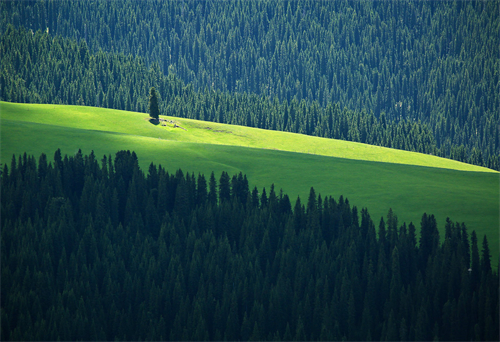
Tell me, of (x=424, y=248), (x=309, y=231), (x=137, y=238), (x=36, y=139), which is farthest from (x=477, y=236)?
(x=36, y=139)

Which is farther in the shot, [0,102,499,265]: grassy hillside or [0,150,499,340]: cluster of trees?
[0,102,499,265]: grassy hillside

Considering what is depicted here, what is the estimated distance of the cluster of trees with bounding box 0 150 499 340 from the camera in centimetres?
10200

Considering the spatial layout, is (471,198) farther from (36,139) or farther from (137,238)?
(36,139)

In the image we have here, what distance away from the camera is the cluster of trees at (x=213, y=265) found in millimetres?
102000

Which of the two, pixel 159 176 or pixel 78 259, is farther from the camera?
pixel 159 176

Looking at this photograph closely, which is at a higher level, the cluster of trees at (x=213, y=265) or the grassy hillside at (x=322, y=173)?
the grassy hillside at (x=322, y=173)

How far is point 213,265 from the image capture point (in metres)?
113

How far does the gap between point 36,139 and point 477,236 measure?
10205 cm

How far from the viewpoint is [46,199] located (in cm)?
12825

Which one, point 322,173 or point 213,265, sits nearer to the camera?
point 213,265

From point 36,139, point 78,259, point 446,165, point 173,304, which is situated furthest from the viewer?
point 446,165

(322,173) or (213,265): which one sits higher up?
(322,173)

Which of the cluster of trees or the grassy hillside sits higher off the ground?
the grassy hillside

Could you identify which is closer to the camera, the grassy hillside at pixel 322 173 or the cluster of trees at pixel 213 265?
the cluster of trees at pixel 213 265
